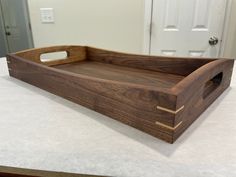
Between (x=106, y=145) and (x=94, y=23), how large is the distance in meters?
1.75

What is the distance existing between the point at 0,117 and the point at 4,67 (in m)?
0.54

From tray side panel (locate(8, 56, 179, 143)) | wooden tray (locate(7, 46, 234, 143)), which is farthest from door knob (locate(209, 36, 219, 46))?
tray side panel (locate(8, 56, 179, 143))

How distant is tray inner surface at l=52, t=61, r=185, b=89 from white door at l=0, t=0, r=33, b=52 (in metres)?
2.13

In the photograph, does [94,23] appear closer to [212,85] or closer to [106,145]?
[212,85]

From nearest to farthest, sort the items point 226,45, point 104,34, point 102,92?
point 102,92 → point 226,45 → point 104,34

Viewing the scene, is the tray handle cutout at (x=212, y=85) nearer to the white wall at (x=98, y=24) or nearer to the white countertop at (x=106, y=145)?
the white countertop at (x=106, y=145)

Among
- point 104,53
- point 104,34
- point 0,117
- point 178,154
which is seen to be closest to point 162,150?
point 178,154

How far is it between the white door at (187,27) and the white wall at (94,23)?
176 millimetres

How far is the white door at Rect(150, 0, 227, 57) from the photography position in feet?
5.81

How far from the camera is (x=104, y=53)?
88 centimetres

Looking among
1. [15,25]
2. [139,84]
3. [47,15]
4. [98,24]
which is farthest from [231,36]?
[15,25]

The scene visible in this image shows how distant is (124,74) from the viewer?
0.71m

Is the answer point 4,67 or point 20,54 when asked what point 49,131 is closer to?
point 20,54

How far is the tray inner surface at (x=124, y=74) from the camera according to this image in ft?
2.04
